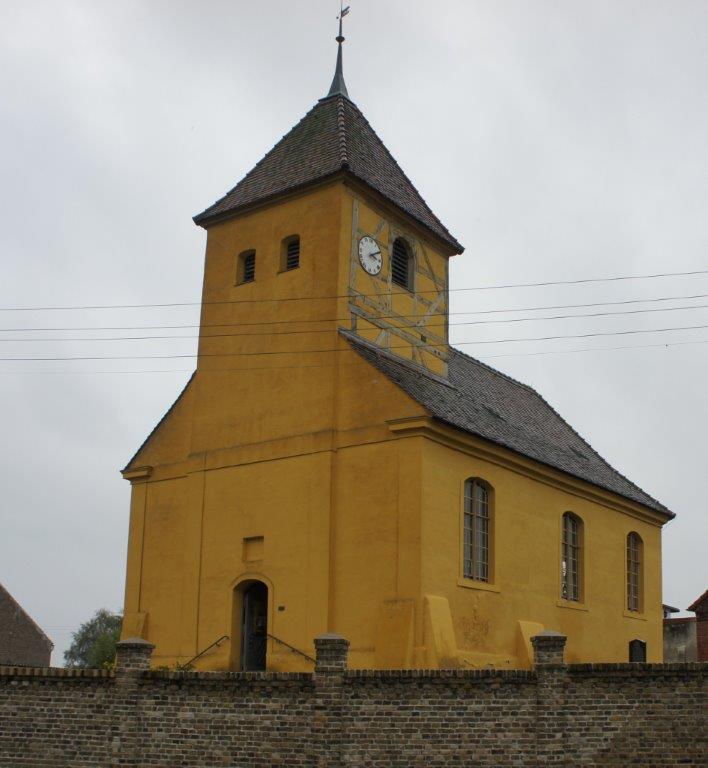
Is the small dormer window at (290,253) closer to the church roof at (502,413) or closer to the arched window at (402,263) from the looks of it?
the arched window at (402,263)

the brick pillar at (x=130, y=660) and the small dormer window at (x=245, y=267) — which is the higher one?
the small dormer window at (x=245, y=267)

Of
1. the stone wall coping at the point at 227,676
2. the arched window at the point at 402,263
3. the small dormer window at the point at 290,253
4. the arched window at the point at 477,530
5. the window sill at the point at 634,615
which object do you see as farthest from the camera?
the window sill at the point at 634,615

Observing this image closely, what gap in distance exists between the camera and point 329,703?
15828mm

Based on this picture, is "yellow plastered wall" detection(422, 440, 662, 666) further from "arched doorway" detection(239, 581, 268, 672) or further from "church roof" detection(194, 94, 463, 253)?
"church roof" detection(194, 94, 463, 253)

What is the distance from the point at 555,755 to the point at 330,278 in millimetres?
13060

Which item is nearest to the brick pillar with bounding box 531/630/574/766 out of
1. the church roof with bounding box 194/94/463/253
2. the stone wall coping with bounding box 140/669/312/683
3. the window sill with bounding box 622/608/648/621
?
the stone wall coping with bounding box 140/669/312/683

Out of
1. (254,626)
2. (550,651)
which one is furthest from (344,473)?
(550,651)

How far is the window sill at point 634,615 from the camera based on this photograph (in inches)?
1215

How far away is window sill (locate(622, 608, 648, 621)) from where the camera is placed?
30852mm

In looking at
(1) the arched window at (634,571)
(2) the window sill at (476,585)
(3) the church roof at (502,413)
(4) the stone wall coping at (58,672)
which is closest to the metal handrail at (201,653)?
(2) the window sill at (476,585)

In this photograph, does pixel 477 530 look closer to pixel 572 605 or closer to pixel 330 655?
pixel 572 605

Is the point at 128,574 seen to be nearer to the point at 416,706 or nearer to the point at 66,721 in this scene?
the point at 66,721

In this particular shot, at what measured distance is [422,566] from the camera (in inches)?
875

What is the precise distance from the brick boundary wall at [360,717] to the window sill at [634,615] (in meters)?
16.2
